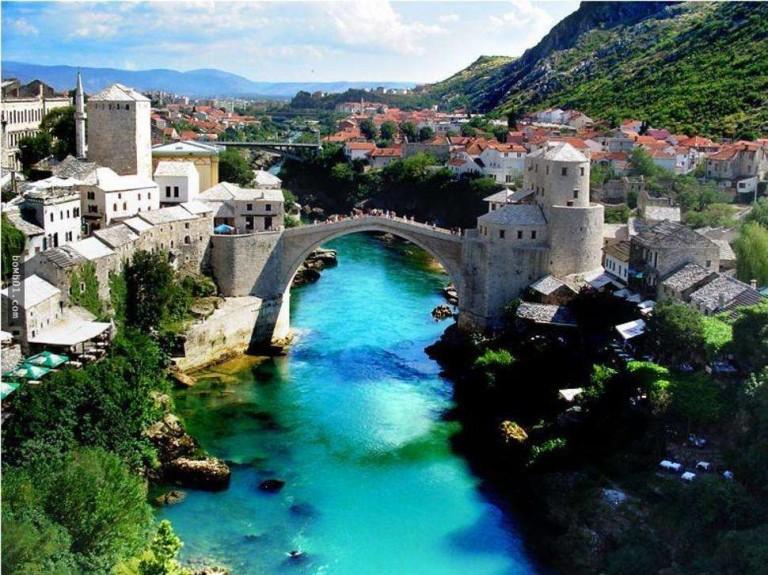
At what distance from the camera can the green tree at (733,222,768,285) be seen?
23.1 m

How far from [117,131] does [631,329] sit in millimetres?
17502

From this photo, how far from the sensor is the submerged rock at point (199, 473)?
708 inches

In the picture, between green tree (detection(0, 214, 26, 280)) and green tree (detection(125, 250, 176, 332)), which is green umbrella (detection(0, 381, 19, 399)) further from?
green tree (detection(125, 250, 176, 332))

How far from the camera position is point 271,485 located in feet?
59.8

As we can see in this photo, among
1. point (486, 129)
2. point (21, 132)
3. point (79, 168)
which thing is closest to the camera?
point (79, 168)

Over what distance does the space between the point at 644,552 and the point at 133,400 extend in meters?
10.0

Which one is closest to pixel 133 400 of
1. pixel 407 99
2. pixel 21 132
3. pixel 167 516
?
pixel 167 516

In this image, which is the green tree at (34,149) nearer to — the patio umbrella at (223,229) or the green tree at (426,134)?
the patio umbrella at (223,229)

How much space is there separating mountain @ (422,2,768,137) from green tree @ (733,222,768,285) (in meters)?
20.1

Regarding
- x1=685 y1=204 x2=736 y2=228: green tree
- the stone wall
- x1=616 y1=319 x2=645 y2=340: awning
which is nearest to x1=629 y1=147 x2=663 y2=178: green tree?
x1=685 y1=204 x2=736 y2=228: green tree

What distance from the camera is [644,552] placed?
48.1ft

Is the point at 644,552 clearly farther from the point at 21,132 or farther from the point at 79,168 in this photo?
the point at 21,132

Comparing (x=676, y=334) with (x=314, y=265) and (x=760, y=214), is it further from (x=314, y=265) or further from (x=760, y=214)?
(x=314, y=265)

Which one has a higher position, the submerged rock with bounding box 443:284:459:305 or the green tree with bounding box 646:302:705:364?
the green tree with bounding box 646:302:705:364
